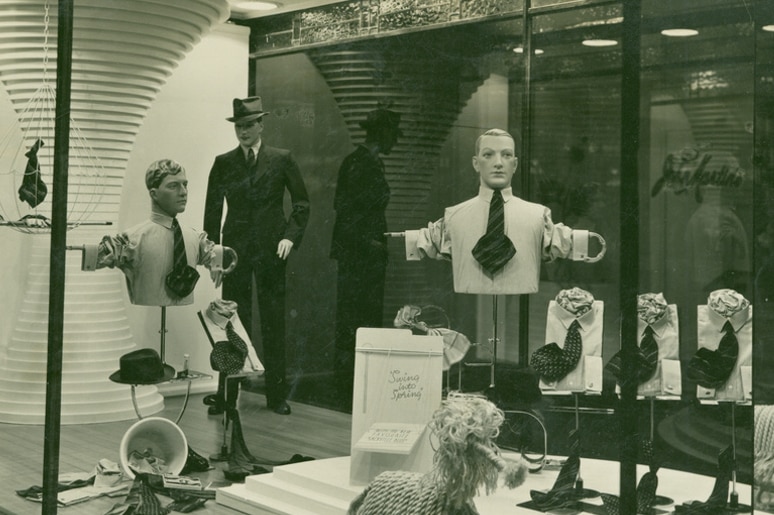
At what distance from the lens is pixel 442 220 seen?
11.0 feet

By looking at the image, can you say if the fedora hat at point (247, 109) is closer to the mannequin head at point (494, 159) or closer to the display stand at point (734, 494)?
the mannequin head at point (494, 159)

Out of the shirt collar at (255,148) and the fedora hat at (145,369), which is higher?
the shirt collar at (255,148)

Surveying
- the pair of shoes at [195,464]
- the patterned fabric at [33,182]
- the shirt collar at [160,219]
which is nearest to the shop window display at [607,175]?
the shirt collar at [160,219]

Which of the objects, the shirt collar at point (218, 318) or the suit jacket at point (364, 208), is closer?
the suit jacket at point (364, 208)

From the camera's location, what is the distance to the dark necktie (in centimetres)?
331

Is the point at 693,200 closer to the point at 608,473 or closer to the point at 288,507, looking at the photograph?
the point at 608,473

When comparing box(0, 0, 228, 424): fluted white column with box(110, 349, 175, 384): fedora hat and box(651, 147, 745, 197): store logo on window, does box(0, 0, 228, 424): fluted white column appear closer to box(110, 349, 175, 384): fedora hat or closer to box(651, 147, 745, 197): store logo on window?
box(110, 349, 175, 384): fedora hat

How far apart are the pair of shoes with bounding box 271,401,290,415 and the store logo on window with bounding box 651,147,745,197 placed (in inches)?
63.9

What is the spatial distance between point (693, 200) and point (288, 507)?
1.53m

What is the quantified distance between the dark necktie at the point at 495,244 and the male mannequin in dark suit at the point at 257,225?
0.70 metres

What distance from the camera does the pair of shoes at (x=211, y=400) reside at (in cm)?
388

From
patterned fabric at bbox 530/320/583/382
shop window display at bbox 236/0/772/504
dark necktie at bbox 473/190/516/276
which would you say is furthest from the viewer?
patterned fabric at bbox 530/320/583/382

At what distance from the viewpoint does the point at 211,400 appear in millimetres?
3896

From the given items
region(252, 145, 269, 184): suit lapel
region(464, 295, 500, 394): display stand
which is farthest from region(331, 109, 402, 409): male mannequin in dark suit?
region(252, 145, 269, 184): suit lapel
